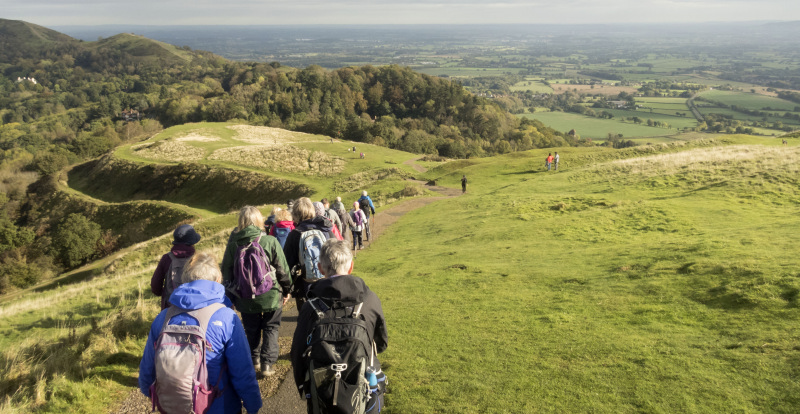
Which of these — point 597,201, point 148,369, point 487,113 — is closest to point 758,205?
point 597,201

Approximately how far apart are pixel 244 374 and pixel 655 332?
6.90 meters

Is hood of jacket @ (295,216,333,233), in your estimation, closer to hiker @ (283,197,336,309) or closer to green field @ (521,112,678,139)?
hiker @ (283,197,336,309)

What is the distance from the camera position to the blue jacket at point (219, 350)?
3.98 meters

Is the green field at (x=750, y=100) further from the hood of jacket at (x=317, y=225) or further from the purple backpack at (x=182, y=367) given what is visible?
the purple backpack at (x=182, y=367)

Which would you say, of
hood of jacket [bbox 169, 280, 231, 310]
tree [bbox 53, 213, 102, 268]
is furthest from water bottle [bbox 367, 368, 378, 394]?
tree [bbox 53, 213, 102, 268]

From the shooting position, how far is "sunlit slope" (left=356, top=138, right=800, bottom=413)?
19.5ft

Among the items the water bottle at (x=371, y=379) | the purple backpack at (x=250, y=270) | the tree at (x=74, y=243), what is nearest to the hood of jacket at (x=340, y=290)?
the water bottle at (x=371, y=379)

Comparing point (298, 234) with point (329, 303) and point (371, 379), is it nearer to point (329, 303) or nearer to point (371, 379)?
point (329, 303)

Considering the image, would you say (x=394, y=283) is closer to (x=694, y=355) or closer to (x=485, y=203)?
(x=694, y=355)

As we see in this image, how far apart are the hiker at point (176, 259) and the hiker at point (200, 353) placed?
6.49 ft

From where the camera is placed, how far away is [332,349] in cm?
388

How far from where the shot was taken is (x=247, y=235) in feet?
20.3

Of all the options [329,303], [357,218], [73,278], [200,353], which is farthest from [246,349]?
[73,278]

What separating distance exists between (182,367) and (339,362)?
1.36 m
